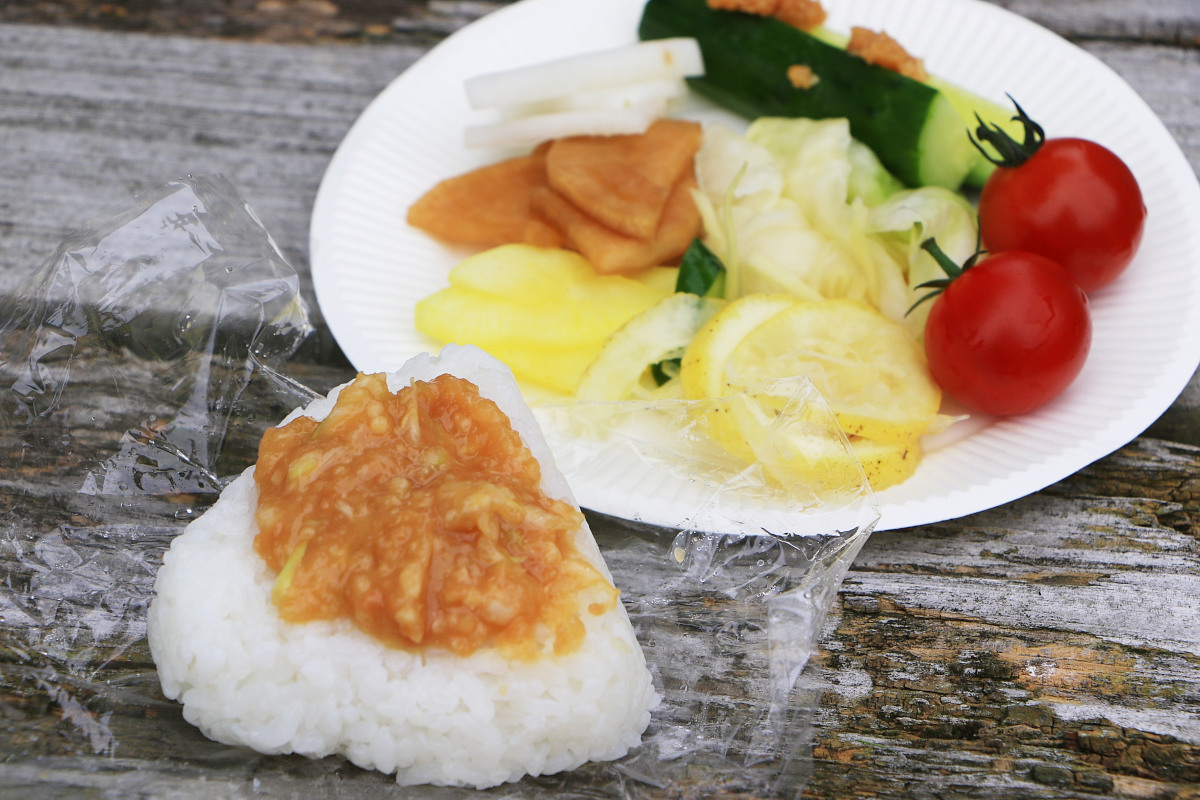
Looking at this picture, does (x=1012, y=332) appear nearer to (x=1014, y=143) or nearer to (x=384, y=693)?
(x=1014, y=143)

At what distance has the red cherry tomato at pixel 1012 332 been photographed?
2465 mm

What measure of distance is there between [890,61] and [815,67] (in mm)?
275

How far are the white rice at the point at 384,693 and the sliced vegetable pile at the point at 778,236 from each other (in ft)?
2.60

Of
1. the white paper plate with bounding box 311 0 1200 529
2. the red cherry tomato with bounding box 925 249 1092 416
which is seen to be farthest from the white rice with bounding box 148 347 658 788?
the red cherry tomato with bounding box 925 249 1092 416

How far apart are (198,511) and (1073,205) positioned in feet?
8.57

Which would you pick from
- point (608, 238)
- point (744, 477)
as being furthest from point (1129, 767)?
point (608, 238)

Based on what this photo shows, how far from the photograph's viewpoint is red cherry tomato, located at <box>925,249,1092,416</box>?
2465mm

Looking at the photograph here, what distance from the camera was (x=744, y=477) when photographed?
2.28 m

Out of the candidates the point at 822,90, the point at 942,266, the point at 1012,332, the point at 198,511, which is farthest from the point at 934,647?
the point at 822,90

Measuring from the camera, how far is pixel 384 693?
179 centimetres

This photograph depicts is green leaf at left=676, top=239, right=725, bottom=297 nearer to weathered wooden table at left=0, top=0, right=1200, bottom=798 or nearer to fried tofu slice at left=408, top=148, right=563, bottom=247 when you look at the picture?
fried tofu slice at left=408, top=148, right=563, bottom=247

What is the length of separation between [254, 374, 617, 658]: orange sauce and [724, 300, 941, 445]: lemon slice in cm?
80

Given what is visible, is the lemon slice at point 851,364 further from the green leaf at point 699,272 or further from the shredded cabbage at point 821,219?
the green leaf at point 699,272

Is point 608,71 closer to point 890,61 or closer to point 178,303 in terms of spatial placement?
point 890,61
